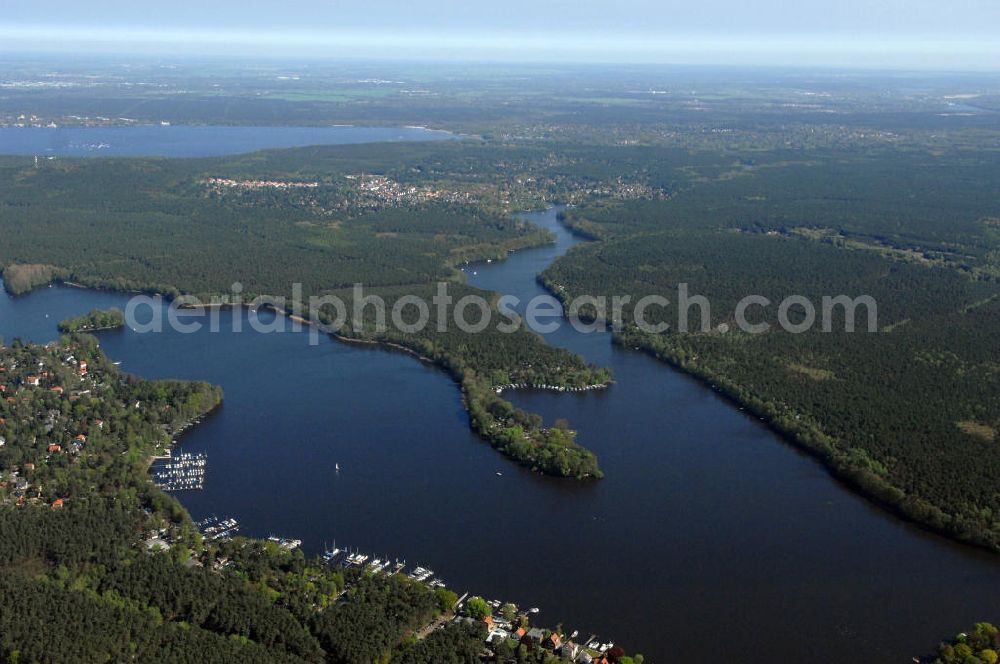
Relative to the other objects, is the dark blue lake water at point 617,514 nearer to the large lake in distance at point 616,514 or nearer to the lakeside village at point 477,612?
the large lake in distance at point 616,514

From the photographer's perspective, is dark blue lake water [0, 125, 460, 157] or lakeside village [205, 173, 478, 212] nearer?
lakeside village [205, 173, 478, 212]

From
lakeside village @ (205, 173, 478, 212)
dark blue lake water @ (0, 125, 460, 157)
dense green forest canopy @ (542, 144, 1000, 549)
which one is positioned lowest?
dense green forest canopy @ (542, 144, 1000, 549)

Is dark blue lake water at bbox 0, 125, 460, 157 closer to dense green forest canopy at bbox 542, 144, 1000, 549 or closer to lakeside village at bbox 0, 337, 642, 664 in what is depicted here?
dense green forest canopy at bbox 542, 144, 1000, 549

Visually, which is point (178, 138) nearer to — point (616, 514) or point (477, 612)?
point (616, 514)

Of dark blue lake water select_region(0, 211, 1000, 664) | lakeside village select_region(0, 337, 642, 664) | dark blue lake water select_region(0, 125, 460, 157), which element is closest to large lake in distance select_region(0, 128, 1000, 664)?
dark blue lake water select_region(0, 211, 1000, 664)

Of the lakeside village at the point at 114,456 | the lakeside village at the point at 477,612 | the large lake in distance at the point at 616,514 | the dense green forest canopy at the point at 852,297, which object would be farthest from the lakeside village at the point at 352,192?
the lakeside village at the point at 477,612

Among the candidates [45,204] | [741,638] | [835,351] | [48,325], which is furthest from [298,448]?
[45,204]
